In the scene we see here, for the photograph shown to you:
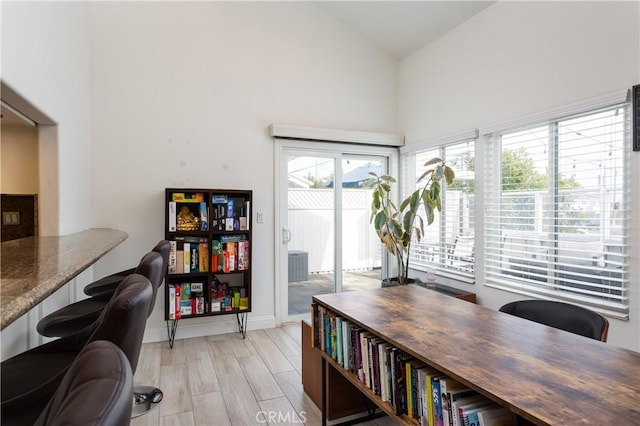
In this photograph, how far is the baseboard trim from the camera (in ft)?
12.0

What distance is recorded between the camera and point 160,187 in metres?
3.73

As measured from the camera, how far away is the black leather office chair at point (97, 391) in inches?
19.7

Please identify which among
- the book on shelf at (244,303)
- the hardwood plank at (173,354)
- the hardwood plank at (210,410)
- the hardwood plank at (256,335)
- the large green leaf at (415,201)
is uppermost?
the large green leaf at (415,201)

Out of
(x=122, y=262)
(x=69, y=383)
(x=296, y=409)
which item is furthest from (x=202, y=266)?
(x=69, y=383)

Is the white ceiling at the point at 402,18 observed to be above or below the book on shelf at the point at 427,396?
above

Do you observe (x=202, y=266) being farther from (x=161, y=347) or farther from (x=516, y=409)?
(x=516, y=409)

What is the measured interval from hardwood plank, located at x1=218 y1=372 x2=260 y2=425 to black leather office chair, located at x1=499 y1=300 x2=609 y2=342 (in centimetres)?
174

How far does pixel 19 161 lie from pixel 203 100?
1783 millimetres

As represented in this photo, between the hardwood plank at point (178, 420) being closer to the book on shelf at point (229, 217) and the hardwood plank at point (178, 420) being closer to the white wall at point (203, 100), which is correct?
the white wall at point (203, 100)

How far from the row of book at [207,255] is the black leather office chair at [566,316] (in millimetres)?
2542

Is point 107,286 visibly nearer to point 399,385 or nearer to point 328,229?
point 399,385

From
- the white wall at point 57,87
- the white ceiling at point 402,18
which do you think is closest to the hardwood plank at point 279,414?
the white wall at point 57,87

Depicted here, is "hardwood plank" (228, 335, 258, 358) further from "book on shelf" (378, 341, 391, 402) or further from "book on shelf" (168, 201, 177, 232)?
"book on shelf" (378, 341, 391, 402)

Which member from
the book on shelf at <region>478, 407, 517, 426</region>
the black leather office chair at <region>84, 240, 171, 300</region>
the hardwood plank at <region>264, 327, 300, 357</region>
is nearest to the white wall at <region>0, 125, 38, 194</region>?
the black leather office chair at <region>84, 240, 171, 300</region>
